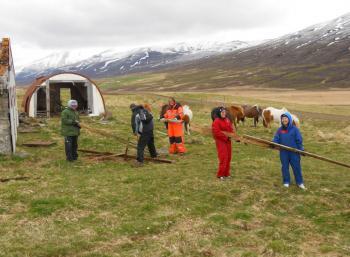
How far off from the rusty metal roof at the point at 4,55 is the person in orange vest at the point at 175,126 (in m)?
6.24

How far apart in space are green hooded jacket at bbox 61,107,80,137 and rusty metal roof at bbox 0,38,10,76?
2836mm

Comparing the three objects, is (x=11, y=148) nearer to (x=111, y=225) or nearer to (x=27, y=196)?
(x=27, y=196)

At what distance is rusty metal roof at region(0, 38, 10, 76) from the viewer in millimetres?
15702

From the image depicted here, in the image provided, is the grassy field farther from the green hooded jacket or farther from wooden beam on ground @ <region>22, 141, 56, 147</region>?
→ wooden beam on ground @ <region>22, 141, 56, 147</region>

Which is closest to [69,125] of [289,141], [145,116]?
[145,116]

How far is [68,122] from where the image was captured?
1451 centimetres

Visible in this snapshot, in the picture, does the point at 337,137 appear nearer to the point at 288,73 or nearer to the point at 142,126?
the point at 142,126

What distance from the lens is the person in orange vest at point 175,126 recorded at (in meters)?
16.5

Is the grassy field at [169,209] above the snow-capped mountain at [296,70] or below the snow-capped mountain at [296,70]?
below

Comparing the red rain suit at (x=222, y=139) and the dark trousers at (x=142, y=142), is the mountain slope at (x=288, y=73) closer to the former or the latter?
the dark trousers at (x=142, y=142)

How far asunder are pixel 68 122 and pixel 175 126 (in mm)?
4298

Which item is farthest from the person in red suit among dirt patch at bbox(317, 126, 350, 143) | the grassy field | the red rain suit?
dirt patch at bbox(317, 126, 350, 143)

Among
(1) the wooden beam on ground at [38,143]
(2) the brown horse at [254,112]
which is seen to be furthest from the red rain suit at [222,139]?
(2) the brown horse at [254,112]

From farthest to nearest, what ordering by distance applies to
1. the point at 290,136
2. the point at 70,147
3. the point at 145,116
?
the point at 70,147, the point at 145,116, the point at 290,136
